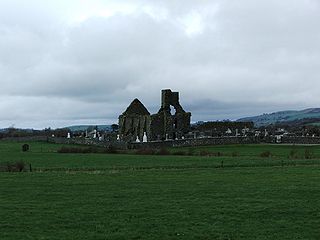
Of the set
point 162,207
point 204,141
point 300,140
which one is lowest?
point 162,207

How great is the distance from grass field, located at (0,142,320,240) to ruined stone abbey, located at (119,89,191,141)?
50761 mm

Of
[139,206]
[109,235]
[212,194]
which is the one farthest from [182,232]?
[212,194]

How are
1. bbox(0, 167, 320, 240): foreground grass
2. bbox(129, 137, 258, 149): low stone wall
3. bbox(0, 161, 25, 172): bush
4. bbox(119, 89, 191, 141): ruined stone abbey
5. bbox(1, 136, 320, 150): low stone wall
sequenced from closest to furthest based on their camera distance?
bbox(0, 167, 320, 240): foreground grass, bbox(0, 161, 25, 172): bush, bbox(129, 137, 258, 149): low stone wall, bbox(1, 136, 320, 150): low stone wall, bbox(119, 89, 191, 141): ruined stone abbey

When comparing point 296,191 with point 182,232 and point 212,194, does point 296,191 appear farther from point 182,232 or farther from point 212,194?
point 182,232

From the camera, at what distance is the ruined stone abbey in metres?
82.9

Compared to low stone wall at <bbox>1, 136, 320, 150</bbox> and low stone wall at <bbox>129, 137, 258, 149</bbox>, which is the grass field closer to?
low stone wall at <bbox>129, 137, 258, 149</bbox>

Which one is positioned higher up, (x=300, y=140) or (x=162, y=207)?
(x=300, y=140)

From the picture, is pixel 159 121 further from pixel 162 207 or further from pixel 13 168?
pixel 162 207

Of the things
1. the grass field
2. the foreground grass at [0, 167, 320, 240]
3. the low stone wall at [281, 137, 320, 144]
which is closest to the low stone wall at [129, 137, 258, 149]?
the low stone wall at [281, 137, 320, 144]

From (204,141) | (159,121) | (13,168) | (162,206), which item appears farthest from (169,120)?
(162,206)

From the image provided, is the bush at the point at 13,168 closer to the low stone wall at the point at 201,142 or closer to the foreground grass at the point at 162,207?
the foreground grass at the point at 162,207

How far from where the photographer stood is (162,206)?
1914 cm

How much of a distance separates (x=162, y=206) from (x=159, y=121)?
213ft

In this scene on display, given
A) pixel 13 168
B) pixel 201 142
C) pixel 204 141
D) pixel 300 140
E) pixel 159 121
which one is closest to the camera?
pixel 13 168
